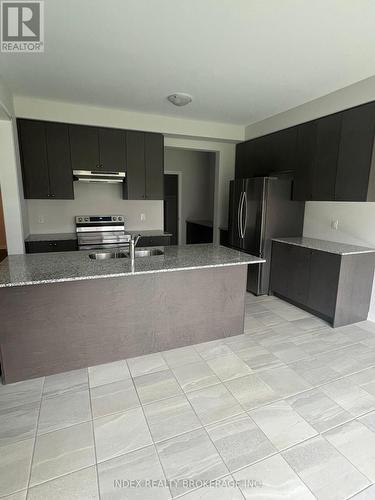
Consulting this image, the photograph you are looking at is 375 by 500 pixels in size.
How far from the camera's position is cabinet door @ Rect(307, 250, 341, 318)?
307 cm

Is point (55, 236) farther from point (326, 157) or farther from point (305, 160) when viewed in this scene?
point (326, 157)

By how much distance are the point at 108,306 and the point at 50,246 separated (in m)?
1.98

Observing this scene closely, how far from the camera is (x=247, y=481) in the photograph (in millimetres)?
1425

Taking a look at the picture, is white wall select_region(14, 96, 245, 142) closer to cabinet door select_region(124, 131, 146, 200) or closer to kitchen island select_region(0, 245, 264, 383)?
cabinet door select_region(124, 131, 146, 200)

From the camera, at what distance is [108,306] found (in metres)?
2.35

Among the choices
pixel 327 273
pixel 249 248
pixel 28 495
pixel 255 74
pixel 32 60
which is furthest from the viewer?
pixel 249 248

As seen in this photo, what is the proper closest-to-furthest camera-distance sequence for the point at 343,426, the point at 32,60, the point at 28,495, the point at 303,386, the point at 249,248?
the point at 28,495, the point at 343,426, the point at 303,386, the point at 32,60, the point at 249,248

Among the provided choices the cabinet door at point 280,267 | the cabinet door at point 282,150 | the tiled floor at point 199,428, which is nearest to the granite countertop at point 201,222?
the cabinet door at point 282,150

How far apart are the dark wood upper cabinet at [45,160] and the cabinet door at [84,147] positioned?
79mm

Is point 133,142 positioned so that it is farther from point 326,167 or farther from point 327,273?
point 327,273

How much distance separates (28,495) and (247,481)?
1098mm

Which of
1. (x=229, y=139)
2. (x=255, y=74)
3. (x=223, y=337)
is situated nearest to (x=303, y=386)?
(x=223, y=337)

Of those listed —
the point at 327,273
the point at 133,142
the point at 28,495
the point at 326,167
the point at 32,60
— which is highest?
the point at 32,60

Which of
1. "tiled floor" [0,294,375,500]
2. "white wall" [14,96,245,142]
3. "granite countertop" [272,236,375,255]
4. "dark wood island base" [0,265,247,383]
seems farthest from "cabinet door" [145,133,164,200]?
"tiled floor" [0,294,375,500]
